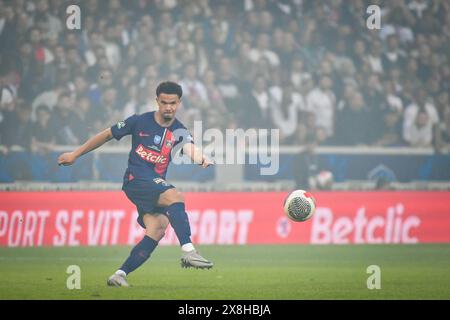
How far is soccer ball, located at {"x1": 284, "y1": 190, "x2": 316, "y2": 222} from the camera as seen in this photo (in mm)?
10727

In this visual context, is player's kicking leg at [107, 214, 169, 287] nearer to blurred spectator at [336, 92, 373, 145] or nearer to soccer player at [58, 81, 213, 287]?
soccer player at [58, 81, 213, 287]

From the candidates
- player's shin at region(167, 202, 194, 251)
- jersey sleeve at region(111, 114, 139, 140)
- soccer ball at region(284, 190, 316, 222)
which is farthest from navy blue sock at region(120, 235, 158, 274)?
soccer ball at region(284, 190, 316, 222)

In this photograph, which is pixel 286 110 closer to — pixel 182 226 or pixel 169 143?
pixel 169 143

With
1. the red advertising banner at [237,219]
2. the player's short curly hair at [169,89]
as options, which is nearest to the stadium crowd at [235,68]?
the red advertising banner at [237,219]

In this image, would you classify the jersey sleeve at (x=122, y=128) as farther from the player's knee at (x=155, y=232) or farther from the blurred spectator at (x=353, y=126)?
the blurred spectator at (x=353, y=126)

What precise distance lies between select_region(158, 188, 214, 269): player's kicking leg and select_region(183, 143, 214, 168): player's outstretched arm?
403mm

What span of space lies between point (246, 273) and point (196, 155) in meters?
2.56

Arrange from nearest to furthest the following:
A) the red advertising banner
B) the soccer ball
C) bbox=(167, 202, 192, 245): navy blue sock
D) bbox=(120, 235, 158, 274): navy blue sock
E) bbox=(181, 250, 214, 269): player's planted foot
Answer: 1. bbox=(181, 250, 214, 269): player's planted foot
2. bbox=(167, 202, 192, 245): navy blue sock
3. bbox=(120, 235, 158, 274): navy blue sock
4. the soccer ball
5. the red advertising banner

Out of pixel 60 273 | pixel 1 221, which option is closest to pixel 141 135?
pixel 60 273

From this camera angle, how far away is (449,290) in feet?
33.2

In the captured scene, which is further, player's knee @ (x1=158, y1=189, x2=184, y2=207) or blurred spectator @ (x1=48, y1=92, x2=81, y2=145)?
blurred spectator @ (x1=48, y1=92, x2=81, y2=145)

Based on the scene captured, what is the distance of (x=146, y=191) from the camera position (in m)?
9.90

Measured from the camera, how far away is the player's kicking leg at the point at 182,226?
370 inches

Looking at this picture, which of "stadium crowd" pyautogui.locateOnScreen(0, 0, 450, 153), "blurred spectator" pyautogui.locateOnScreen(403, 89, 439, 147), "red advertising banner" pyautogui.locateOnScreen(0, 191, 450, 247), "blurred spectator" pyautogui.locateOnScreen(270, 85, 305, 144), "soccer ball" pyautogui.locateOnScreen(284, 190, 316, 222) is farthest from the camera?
"blurred spectator" pyautogui.locateOnScreen(403, 89, 439, 147)
